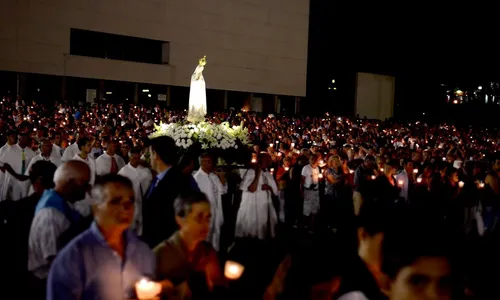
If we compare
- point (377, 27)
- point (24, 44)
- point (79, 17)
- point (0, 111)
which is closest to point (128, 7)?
point (79, 17)

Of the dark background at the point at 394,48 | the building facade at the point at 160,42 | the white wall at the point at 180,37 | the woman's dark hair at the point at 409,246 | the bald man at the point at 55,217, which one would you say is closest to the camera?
the woman's dark hair at the point at 409,246

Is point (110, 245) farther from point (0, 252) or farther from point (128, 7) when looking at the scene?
point (128, 7)

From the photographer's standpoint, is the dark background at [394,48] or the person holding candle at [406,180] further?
the dark background at [394,48]

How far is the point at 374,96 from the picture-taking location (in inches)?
2012

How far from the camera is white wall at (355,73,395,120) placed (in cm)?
5009

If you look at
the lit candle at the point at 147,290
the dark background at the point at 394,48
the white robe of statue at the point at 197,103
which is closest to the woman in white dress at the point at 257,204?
the lit candle at the point at 147,290

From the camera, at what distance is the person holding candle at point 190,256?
379 centimetres

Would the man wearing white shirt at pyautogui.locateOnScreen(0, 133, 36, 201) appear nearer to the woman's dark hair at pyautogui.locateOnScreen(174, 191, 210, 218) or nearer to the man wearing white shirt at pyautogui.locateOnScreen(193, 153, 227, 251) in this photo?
the man wearing white shirt at pyautogui.locateOnScreen(193, 153, 227, 251)

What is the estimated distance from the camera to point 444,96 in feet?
175

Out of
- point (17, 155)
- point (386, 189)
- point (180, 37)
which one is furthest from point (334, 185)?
point (180, 37)

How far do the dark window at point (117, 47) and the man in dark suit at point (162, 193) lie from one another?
109ft

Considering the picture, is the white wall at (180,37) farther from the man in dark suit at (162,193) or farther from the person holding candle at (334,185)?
the man in dark suit at (162,193)

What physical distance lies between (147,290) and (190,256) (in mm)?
764

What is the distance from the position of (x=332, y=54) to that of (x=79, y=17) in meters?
21.3
